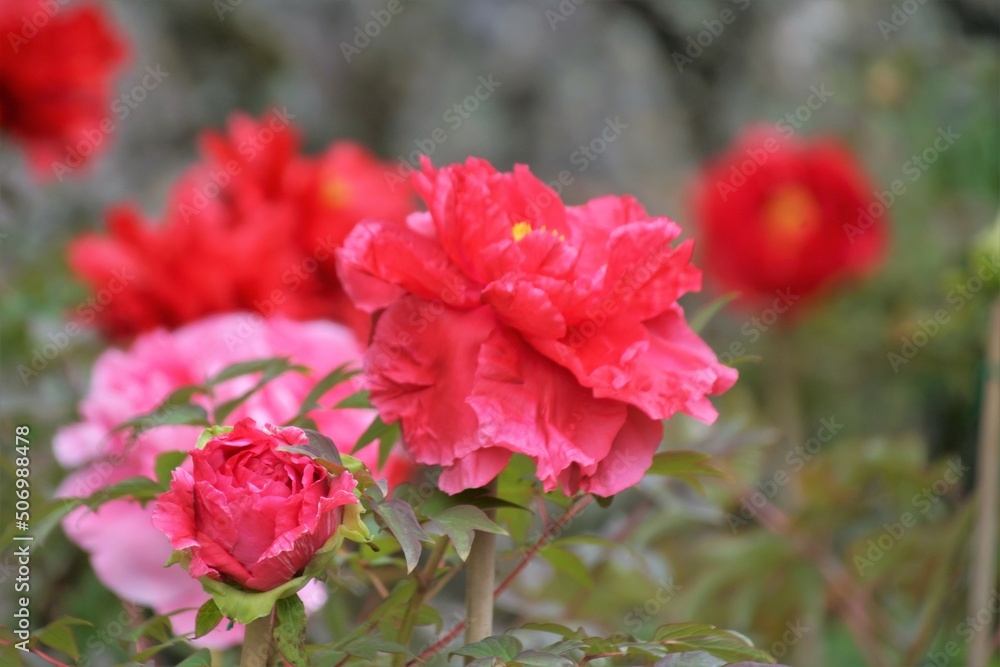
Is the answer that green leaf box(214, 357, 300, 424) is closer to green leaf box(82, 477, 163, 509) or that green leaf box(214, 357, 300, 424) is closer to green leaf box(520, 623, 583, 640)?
green leaf box(82, 477, 163, 509)

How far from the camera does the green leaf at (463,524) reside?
0.32 metres

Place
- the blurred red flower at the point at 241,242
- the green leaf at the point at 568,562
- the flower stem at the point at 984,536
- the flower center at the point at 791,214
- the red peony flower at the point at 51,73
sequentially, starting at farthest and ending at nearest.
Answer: the flower center at the point at 791,214 → the red peony flower at the point at 51,73 → the blurred red flower at the point at 241,242 → the flower stem at the point at 984,536 → the green leaf at the point at 568,562

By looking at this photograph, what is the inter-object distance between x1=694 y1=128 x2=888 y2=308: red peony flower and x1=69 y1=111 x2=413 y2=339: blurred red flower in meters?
0.59

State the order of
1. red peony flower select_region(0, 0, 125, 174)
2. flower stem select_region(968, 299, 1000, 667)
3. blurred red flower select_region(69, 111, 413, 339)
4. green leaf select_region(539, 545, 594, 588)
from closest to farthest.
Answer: green leaf select_region(539, 545, 594, 588) < flower stem select_region(968, 299, 1000, 667) < blurred red flower select_region(69, 111, 413, 339) < red peony flower select_region(0, 0, 125, 174)

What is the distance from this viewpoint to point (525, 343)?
14.7 inches

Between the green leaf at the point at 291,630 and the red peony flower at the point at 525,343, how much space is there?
0.06m

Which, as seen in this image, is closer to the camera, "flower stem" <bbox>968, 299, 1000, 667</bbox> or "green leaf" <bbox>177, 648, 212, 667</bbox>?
"green leaf" <bbox>177, 648, 212, 667</bbox>

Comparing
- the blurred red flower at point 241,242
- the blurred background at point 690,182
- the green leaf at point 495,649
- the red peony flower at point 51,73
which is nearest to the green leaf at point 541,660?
the green leaf at point 495,649

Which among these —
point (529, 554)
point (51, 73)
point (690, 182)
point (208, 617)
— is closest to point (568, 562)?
point (529, 554)

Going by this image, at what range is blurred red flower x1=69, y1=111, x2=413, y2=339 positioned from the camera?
0.76m

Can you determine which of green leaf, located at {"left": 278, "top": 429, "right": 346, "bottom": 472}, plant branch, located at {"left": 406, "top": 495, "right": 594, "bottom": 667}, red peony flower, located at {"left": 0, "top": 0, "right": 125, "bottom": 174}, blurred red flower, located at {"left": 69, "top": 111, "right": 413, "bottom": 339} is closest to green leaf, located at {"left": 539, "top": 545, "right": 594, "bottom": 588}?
plant branch, located at {"left": 406, "top": 495, "right": 594, "bottom": 667}

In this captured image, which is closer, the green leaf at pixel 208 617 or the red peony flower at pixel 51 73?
the green leaf at pixel 208 617

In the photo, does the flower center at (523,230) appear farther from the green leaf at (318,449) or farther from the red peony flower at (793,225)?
the red peony flower at (793,225)

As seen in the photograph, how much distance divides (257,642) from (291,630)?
2 cm
